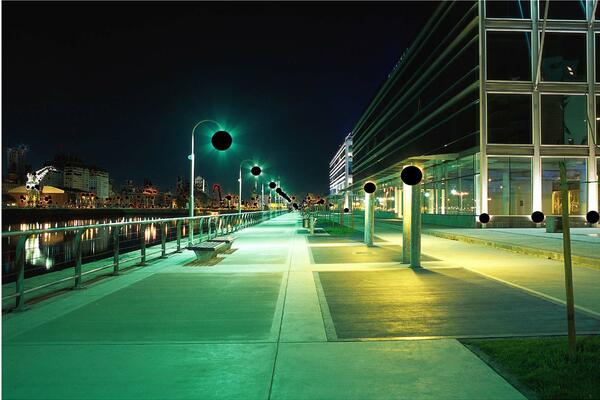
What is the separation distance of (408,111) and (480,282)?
48.8 meters

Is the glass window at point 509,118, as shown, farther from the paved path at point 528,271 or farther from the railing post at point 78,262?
the railing post at point 78,262

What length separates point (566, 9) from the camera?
3369 cm

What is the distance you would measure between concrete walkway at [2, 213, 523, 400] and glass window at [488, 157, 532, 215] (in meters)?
28.1

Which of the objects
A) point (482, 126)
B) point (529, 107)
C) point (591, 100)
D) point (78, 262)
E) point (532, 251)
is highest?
point (591, 100)

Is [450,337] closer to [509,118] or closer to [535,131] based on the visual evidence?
[509,118]

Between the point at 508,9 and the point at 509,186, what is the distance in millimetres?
12254

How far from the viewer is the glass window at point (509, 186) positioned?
33.6m

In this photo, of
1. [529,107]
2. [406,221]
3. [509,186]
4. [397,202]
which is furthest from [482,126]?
[397,202]

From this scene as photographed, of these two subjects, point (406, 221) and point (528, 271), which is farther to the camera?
point (406, 221)

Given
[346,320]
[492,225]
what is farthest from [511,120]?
[346,320]

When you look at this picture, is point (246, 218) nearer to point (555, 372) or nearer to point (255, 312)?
point (255, 312)

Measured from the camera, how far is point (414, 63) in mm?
53844

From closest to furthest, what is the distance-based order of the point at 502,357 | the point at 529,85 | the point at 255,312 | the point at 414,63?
the point at 502,357 < the point at 255,312 < the point at 529,85 < the point at 414,63

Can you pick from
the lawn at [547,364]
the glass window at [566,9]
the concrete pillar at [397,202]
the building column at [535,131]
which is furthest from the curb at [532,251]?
the concrete pillar at [397,202]
